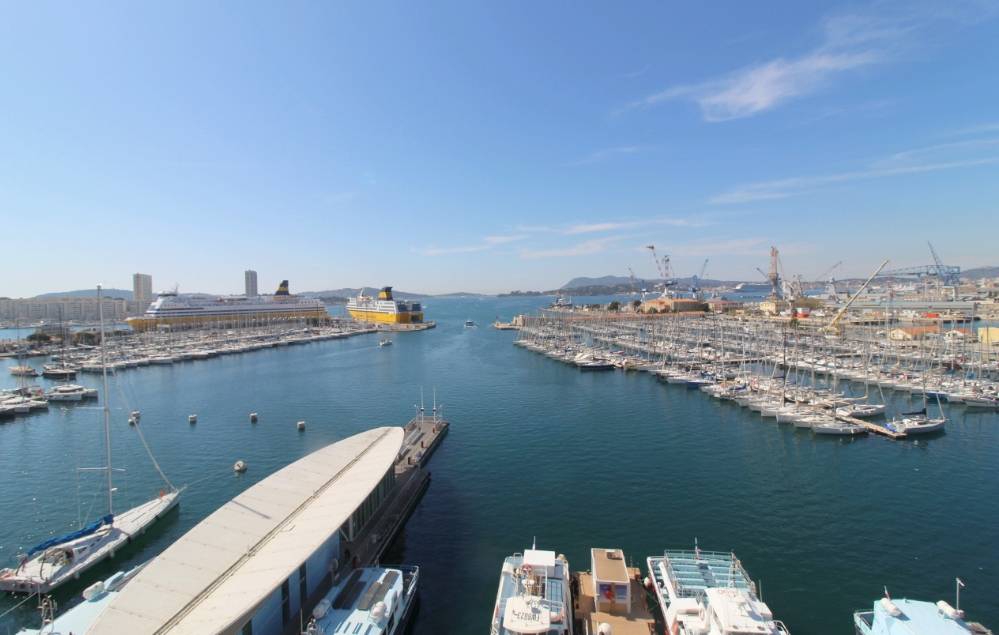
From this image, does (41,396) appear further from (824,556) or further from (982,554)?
(982,554)

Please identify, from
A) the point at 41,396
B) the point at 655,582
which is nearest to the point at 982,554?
the point at 655,582

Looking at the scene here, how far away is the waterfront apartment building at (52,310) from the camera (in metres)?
92.3

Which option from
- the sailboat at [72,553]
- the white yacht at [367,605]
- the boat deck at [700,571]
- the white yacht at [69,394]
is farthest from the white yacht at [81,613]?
the white yacht at [69,394]

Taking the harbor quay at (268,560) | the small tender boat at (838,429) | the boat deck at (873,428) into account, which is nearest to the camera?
the harbor quay at (268,560)

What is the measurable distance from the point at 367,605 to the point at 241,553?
216 cm

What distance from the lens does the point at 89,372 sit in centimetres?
3712

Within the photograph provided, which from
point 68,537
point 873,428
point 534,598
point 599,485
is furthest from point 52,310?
point 873,428

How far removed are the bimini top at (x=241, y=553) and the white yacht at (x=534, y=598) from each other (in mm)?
3042

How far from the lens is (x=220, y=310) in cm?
6469

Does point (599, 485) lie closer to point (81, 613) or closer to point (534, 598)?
point (534, 598)

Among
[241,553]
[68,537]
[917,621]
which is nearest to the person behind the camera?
[917,621]

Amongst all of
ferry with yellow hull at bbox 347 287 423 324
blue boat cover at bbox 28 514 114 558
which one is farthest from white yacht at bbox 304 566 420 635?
ferry with yellow hull at bbox 347 287 423 324

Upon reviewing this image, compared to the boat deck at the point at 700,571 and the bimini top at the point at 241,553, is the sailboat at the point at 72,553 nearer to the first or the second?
the bimini top at the point at 241,553

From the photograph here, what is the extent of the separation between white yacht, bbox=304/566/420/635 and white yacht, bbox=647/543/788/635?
14.9 feet
